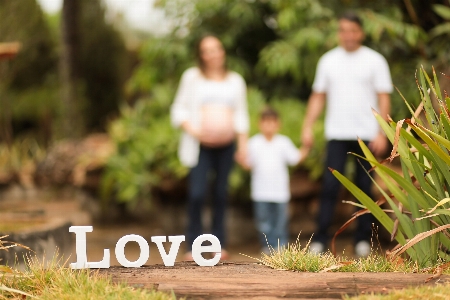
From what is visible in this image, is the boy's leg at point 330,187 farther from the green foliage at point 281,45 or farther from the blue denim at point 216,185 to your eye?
the green foliage at point 281,45

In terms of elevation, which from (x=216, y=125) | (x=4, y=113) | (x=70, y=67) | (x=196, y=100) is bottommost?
(x=216, y=125)

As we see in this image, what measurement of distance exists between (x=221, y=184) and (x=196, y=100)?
0.70 m

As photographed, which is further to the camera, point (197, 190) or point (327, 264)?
point (197, 190)

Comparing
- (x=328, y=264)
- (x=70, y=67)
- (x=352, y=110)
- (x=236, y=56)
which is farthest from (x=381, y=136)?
(x=70, y=67)

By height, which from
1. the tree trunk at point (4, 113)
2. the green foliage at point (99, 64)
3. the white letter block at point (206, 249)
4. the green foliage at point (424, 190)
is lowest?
the white letter block at point (206, 249)

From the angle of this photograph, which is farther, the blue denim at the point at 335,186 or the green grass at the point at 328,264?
the blue denim at the point at 335,186

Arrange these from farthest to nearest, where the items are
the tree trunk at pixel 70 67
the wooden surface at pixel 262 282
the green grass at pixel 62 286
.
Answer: the tree trunk at pixel 70 67
the wooden surface at pixel 262 282
the green grass at pixel 62 286

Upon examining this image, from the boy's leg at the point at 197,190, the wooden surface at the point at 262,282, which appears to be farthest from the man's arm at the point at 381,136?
the wooden surface at the point at 262,282

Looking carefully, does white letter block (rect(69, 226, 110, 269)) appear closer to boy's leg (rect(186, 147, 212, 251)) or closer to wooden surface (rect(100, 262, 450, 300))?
wooden surface (rect(100, 262, 450, 300))

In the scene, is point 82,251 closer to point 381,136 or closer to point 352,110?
point 352,110

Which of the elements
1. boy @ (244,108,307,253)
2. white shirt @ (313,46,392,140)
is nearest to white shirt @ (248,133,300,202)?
boy @ (244,108,307,253)

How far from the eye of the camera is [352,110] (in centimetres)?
527

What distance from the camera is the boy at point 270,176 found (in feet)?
19.0

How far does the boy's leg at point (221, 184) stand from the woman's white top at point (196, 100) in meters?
0.18
